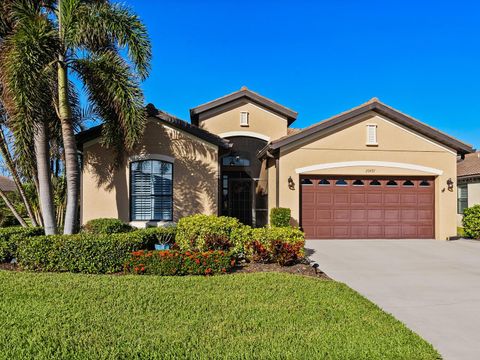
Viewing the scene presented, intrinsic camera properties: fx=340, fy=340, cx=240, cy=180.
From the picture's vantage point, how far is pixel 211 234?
350 inches

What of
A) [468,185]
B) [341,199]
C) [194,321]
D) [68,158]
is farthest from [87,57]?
[468,185]

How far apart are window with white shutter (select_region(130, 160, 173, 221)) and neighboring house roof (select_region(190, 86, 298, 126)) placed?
18.0 feet

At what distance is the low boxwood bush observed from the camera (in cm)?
765

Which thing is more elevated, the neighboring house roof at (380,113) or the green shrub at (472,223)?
the neighboring house roof at (380,113)

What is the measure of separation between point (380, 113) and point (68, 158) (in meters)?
11.6

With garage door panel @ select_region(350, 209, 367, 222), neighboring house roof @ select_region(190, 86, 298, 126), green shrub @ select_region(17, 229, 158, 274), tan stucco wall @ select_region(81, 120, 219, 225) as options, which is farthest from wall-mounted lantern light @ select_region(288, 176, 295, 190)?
green shrub @ select_region(17, 229, 158, 274)

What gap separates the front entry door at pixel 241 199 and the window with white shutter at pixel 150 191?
486 centimetres

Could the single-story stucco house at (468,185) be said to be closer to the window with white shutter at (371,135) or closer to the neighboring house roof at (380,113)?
the neighboring house roof at (380,113)

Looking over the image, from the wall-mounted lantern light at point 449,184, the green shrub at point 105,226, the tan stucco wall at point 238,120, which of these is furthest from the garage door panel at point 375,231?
the green shrub at point 105,226

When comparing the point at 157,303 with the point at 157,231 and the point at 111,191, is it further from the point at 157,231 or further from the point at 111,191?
the point at 111,191

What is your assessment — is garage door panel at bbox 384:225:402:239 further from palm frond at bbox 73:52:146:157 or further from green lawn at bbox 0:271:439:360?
palm frond at bbox 73:52:146:157

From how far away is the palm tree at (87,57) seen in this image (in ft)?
30.2

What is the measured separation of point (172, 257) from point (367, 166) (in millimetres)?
9234

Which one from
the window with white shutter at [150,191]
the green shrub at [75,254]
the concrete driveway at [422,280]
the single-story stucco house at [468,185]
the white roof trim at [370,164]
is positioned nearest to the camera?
the concrete driveway at [422,280]
